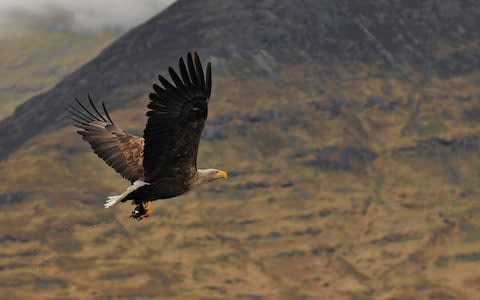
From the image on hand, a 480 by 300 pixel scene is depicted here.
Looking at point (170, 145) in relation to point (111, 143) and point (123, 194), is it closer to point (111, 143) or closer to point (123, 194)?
point (123, 194)

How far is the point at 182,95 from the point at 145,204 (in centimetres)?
504

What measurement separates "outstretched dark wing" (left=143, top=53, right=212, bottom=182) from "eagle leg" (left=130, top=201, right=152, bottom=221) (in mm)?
999

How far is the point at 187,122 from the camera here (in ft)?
119

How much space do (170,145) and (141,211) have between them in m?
2.85

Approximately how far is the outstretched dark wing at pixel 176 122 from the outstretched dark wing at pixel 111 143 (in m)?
3.03

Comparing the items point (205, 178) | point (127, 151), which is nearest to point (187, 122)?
point (205, 178)

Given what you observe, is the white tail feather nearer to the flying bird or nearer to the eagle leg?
the flying bird

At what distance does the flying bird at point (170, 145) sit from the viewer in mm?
34844

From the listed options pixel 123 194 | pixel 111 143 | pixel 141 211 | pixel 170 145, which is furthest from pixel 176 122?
pixel 111 143

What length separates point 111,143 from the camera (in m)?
43.3

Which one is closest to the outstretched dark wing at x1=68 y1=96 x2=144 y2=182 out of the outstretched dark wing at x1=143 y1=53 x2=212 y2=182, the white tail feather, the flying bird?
the flying bird

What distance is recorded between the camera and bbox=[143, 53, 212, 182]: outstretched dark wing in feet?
114

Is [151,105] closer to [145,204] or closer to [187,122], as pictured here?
[187,122]

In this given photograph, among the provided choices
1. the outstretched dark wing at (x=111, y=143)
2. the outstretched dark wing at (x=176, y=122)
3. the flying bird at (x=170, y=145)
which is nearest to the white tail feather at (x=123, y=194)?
the flying bird at (x=170, y=145)
